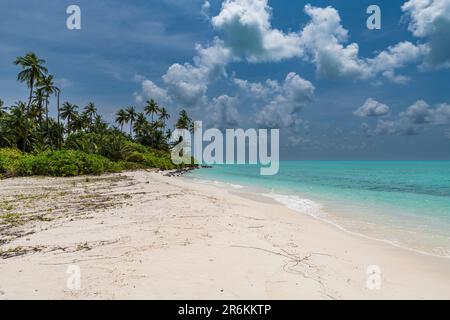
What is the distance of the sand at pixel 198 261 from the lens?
204 inches

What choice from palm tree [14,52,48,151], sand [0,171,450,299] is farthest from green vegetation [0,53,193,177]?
sand [0,171,450,299]

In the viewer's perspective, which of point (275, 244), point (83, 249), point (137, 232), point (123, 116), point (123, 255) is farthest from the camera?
point (123, 116)

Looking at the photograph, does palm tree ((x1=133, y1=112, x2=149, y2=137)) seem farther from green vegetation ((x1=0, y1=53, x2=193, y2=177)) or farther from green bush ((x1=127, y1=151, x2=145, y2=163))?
green bush ((x1=127, y1=151, x2=145, y2=163))

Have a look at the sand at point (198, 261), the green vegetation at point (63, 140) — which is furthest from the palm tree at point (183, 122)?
the sand at point (198, 261)

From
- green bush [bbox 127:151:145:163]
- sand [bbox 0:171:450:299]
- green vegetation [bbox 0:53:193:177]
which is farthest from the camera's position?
green bush [bbox 127:151:145:163]

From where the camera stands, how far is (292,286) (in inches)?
213

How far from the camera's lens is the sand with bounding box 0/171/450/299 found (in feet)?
17.0

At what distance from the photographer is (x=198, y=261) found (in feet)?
21.5

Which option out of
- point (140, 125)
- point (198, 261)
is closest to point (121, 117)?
point (140, 125)

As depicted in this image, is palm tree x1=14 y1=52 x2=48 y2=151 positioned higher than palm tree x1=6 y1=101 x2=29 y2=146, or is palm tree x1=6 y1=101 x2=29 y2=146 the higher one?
palm tree x1=14 y1=52 x2=48 y2=151

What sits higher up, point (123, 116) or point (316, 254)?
point (123, 116)
